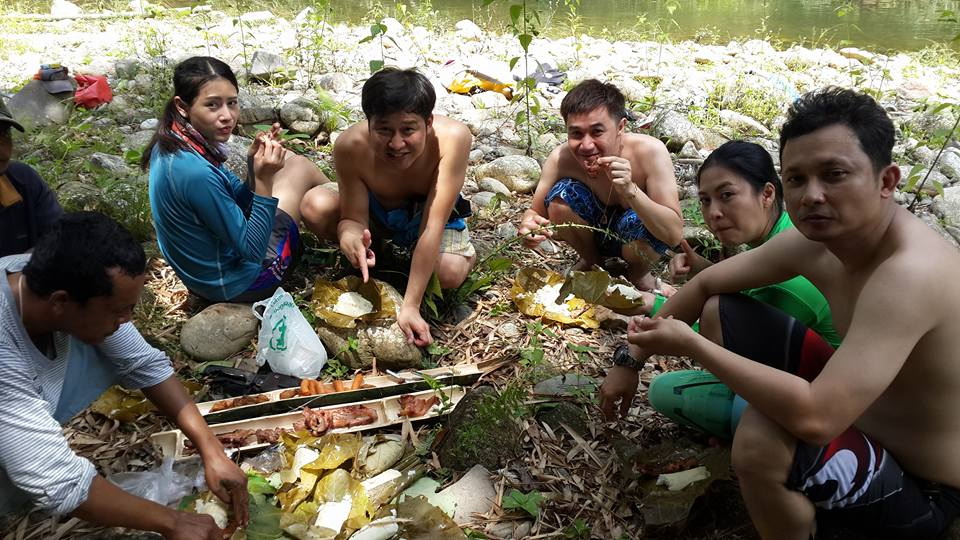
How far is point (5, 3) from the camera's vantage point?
33.1 feet

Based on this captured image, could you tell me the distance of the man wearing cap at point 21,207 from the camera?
113 inches

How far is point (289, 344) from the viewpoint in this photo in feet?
10.0

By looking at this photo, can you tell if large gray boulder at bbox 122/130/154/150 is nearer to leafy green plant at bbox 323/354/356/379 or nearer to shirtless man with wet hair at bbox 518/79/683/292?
leafy green plant at bbox 323/354/356/379

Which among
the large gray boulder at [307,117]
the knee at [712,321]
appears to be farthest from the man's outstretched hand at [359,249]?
the large gray boulder at [307,117]

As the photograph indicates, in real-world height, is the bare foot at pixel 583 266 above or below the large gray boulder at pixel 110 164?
below

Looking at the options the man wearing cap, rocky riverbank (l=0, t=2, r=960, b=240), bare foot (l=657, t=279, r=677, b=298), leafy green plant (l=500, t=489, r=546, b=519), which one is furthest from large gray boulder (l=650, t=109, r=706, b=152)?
the man wearing cap

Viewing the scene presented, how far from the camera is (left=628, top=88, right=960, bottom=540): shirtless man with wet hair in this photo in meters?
1.67

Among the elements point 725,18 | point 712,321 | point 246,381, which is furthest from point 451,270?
point 725,18

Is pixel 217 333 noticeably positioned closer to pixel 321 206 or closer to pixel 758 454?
pixel 321 206

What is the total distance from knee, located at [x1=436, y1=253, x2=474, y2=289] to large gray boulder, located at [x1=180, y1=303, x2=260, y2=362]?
97cm

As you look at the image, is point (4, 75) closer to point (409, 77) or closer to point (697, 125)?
point (409, 77)

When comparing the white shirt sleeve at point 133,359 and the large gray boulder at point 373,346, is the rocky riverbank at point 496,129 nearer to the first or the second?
the large gray boulder at point 373,346

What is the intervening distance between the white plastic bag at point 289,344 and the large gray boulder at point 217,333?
0.55ft

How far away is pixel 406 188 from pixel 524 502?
1869 millimetres
